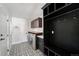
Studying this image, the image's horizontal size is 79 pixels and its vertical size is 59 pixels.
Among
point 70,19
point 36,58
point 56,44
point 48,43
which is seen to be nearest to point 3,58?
point 36,58

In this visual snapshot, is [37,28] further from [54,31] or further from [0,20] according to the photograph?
[0,20]

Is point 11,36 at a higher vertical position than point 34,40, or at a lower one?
higher

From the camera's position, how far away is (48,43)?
7.79 feet

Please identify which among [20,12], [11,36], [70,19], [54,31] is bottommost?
[11,36]

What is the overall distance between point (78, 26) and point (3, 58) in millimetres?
1396

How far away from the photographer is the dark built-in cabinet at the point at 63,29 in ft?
4.68

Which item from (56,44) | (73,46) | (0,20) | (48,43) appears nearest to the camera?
(73,46)

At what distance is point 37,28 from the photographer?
2.81 metres

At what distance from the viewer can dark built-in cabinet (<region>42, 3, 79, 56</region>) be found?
143 centimetres

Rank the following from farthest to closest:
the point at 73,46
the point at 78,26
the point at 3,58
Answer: the point at 73,46 → the point at 78,26 → the point at 3,58

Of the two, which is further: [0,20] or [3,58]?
[0,20]

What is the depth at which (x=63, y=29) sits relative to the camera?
1786 millimetres

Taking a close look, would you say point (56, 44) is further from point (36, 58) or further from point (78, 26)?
point (36, 58)

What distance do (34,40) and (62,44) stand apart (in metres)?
1.66
